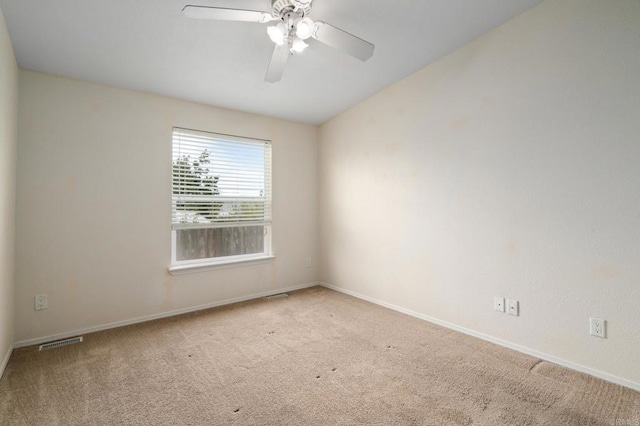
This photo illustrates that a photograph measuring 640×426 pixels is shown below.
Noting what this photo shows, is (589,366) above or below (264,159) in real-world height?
below

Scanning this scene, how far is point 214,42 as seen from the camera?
2373 millimetres

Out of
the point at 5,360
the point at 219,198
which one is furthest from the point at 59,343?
the point at 219,198

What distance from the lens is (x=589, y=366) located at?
2.00 metres

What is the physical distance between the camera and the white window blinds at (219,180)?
3.28m

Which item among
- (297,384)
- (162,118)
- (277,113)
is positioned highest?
(277,113)

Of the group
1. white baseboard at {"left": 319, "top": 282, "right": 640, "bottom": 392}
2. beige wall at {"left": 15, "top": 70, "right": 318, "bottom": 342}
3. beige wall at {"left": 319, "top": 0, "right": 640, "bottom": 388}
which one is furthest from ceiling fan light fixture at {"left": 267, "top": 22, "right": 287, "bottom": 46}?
white baseboard at {"left": 319, "top": 282, "right": 640, "bottom": 392}

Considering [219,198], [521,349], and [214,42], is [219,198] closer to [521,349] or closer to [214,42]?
[214,42]

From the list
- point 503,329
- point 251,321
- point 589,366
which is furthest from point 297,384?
point 589,366

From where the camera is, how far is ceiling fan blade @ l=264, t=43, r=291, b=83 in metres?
2.01

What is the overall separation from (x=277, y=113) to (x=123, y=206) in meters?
2.07

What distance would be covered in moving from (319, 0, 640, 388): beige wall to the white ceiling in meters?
0.36

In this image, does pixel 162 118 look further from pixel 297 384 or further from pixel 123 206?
pixel 297 384

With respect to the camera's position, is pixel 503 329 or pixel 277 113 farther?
pixel 277 113

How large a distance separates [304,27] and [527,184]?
78.9 inches
